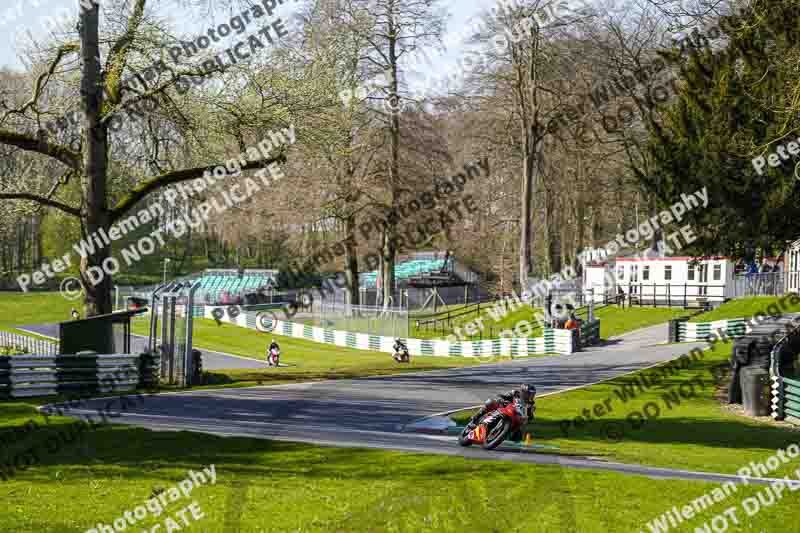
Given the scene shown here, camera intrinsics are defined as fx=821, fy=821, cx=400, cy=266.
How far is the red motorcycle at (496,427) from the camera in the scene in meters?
12.4

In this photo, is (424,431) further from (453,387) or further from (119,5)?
(119,5)

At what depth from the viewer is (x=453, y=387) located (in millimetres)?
23438

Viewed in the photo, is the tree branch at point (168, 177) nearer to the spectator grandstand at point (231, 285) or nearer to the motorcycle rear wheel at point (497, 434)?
the motorcycle rear wheel at point (497, 434)

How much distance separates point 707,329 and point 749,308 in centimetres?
432

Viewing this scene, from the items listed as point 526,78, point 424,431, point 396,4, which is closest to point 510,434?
point 424,431

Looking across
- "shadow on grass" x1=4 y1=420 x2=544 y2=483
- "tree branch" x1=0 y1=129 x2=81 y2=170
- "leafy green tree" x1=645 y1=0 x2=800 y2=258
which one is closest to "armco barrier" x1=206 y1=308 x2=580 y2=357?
"leafy green tree" x1=645 y1=0 x2=800 y2=258

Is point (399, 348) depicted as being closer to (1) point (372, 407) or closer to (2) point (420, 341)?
(2) point (420, 341)

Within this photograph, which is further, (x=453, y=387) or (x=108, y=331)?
(x=453, y=387)

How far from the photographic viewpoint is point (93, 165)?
20.1 meters

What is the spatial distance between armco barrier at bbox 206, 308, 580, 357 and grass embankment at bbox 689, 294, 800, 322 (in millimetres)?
7848

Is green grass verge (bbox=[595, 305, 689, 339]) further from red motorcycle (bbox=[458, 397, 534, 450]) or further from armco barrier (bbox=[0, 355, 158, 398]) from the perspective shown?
red motorcycle (bbox=[458, 397, 534, 450])

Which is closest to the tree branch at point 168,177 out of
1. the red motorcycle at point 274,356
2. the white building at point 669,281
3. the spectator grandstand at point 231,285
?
the red motorcycle at point 274,356

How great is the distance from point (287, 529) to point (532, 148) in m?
40.6

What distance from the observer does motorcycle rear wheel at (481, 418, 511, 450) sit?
12391mm
